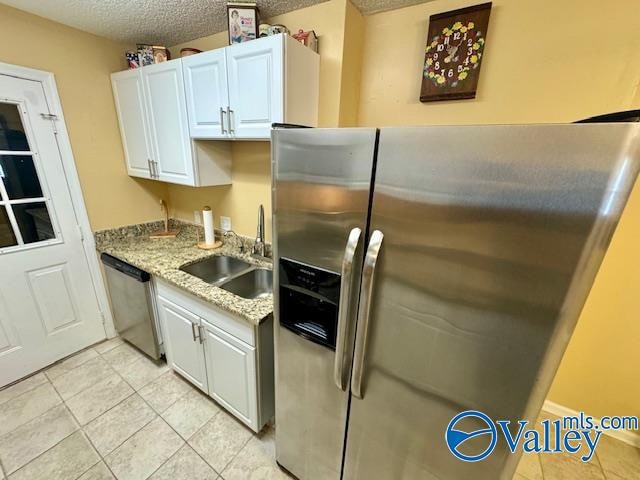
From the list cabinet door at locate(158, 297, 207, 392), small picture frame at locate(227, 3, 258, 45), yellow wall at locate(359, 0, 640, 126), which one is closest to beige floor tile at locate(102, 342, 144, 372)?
cabinet door at locate(158, 297, 207, 392)

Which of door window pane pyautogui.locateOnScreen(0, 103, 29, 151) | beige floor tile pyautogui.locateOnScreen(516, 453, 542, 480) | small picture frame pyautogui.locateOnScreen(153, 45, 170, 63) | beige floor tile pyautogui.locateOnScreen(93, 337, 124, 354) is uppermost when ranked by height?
small picture frame pyautogui.locateOnScreen(153, 45, 170, 63)

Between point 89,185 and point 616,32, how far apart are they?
3.20 m

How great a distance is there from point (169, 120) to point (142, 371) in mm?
1872

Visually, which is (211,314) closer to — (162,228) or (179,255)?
(179,255)

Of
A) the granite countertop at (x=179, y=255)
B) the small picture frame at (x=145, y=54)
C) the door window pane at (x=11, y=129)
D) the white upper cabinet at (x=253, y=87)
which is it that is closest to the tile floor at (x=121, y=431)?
the granite countertop at (x=179, y=255)

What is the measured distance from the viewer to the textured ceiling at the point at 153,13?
142cm

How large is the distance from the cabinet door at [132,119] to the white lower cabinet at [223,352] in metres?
1.05

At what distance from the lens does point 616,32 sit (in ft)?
3.50

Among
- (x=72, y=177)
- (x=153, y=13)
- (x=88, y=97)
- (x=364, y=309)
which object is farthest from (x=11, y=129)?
(x=364, y=309)

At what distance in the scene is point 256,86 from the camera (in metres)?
1.35

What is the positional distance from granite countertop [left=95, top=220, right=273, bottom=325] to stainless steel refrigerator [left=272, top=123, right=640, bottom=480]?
0.31 metres

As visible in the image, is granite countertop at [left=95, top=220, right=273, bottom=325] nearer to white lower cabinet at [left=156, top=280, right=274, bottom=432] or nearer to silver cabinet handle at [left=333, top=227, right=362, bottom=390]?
white lower cabinet at [left=156, top=280, right=274, bottom=432]

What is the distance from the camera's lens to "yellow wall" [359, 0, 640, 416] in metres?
1.10

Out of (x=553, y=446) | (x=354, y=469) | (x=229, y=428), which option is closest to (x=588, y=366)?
(x=553, y=446)
